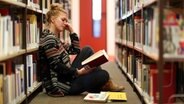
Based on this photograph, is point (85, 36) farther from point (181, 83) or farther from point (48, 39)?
point (181, 83)

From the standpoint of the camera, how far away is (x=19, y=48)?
286 cm

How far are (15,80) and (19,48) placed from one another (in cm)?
32

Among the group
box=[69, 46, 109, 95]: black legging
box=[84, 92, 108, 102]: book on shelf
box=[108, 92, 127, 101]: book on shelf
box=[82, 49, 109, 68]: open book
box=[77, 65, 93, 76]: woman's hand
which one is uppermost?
box=[82, 49, 109, 68]: open book

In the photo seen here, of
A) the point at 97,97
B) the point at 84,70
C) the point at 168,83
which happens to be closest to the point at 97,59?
the point at 84,70

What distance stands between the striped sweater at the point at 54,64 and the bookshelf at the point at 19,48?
105mm

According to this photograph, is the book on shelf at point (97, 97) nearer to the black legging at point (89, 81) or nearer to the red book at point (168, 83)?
the black legging at point (89, 81)

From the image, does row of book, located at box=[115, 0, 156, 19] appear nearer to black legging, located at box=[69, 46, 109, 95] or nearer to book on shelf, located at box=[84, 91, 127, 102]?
black legging, located at box=[69, 46, 109, 95]

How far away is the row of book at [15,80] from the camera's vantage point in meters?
2.36

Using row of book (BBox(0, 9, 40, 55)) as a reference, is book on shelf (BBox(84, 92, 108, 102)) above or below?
below

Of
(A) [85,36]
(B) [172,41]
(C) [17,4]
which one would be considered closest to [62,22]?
(C) [17,4]

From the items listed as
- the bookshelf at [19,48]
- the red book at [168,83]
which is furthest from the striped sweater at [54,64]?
the red book at [168,83]

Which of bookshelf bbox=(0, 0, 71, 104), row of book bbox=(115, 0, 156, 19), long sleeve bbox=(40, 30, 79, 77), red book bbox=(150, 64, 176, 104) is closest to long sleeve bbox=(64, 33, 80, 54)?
bookshelf bbox=(0, 0, 71, 104)

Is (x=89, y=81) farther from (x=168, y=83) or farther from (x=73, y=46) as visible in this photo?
(x=168, y=83)

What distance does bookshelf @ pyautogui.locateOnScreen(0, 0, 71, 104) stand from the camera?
2371 mm
